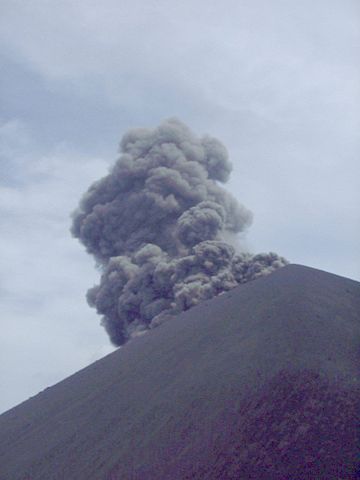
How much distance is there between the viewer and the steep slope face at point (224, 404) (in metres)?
8.11

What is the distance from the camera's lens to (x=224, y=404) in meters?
9.89

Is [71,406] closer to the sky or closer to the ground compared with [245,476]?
closer to the sky

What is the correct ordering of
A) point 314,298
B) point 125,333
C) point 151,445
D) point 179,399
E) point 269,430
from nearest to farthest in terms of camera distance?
point 269,430, point 151,445, point 179,399, point 314,298, point 125,333

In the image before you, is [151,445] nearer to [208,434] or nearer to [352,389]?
[208,434]

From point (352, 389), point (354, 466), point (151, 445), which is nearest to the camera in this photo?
point (354, 466)

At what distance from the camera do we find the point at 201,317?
17750mm

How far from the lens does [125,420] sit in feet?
39.2

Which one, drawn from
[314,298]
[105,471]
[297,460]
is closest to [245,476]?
[297,460]

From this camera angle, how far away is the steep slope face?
26.6 ft

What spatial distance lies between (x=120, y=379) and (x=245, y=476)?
323 inches

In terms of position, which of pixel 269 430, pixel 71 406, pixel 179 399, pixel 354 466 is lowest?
pixel 354 466

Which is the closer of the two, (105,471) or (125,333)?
(105,471)

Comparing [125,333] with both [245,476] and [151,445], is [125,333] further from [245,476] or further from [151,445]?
[245,476]

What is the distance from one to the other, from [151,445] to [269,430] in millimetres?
2354
